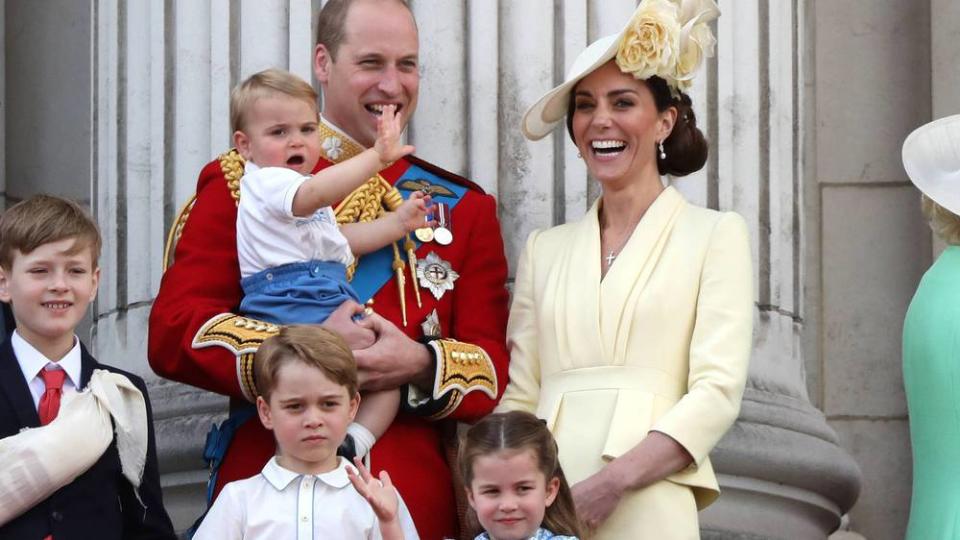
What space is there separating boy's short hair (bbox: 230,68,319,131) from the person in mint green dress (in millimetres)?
1471

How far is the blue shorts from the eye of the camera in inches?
256

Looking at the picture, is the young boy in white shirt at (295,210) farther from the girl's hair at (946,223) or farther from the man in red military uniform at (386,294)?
the girl's hair at (946,223)

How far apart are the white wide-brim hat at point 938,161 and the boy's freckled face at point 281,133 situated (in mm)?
1429

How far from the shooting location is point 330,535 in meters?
6.04

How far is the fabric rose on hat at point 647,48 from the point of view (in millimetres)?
6652

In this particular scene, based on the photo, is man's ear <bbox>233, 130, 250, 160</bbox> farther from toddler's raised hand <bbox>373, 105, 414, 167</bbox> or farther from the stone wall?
the stone wall

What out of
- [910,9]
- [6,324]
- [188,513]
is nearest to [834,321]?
[910,9]

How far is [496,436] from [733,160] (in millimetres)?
1899

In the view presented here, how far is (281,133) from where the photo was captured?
6637mm

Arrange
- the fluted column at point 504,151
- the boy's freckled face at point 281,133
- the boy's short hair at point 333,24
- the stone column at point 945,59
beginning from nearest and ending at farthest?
the boy's freckled face at point 281,133 → the boy's short hair at point 333,24 → the fluted column at point 504,151 → the stone column at point 945,59

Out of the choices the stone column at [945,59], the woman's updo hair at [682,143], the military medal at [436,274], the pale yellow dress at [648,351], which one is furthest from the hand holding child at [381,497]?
the stone column at [945,59]

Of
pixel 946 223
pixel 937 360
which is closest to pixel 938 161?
pixel 946 223

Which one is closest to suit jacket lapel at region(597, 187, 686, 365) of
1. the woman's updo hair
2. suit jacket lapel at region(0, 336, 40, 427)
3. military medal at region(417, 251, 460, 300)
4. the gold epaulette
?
the woman's updo hair

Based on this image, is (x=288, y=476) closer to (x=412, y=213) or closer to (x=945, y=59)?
(x=412, y=213)
